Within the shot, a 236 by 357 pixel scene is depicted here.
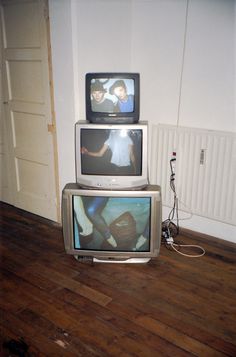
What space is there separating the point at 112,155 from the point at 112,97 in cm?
38

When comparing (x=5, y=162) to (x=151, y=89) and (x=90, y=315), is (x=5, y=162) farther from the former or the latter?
(x=90, y=315)

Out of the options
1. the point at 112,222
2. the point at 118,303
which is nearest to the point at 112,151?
the point at 112,222

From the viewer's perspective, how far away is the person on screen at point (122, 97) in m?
2.07

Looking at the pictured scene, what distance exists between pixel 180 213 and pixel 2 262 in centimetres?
152

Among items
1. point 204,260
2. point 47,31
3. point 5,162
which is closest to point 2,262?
point 5,162

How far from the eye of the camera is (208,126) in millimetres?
2523

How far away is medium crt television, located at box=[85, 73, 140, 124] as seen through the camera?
2.06 meters

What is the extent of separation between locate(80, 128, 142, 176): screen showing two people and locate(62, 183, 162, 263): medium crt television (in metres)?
0.15

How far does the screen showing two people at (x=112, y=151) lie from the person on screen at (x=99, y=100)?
0.49ft

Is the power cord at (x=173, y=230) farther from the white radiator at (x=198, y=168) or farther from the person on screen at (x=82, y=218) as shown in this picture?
the person on screen at (x=82, y=218)

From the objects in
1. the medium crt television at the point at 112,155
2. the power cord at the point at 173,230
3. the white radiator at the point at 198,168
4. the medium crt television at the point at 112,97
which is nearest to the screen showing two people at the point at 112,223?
the medium crt television at the point at 112,155

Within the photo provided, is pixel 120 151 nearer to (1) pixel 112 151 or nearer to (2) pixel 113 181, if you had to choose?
(1) pixel 112 151

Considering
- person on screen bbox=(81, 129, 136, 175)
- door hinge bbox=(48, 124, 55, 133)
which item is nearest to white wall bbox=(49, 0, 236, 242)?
door hinge bbox=(48, 124, 55, 133)

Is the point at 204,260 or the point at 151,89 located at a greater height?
the point at 151,89
